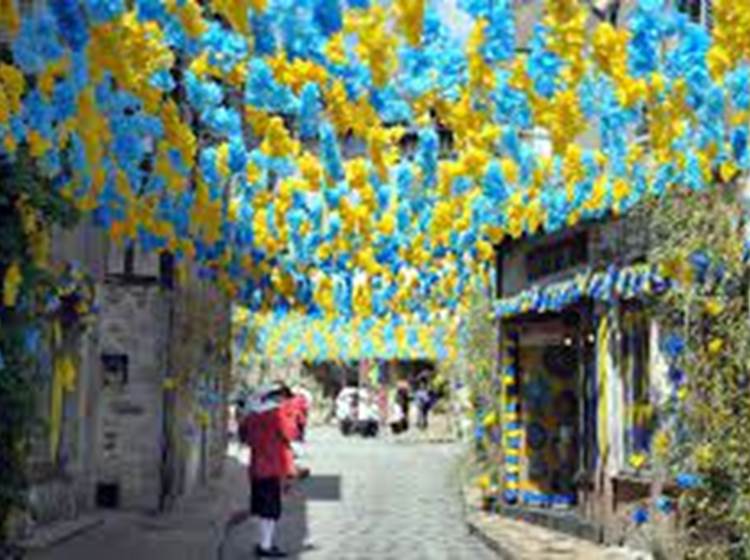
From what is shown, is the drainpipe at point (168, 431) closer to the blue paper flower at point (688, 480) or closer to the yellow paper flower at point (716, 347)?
the blue paper flower at point (688, 480)

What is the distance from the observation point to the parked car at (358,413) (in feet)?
136

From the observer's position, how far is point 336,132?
1266 centimetres

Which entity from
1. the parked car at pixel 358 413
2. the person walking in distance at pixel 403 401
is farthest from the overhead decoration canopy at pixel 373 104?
the parked car at pixel 358 413

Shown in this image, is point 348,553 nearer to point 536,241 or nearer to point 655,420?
point 655,420

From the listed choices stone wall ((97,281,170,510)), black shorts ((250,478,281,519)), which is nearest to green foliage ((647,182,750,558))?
black shorts ((250,478,281,519))

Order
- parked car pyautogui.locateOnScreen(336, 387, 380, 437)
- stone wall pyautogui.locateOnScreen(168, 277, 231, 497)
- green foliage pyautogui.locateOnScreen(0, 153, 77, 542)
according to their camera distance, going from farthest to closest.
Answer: parked car pyautogui.locateOnScreen(336, 387, 380, 437)
stone wall pyautogui.locateOnScreen(168, 277, 231, 497)
green foliage pyautogui.locateOnScreen(0, 153, 77, 542)

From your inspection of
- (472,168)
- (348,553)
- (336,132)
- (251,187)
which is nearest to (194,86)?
(336,132)

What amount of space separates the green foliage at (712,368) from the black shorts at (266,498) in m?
4.27

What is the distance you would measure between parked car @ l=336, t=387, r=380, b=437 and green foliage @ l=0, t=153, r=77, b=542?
30783mm

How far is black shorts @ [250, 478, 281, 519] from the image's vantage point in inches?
582

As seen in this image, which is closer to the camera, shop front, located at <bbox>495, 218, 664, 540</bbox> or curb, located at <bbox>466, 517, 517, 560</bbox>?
curb, located at <bbox>466, 517, 517, 560</bbox>

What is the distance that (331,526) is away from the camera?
18047mm

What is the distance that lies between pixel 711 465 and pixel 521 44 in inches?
503

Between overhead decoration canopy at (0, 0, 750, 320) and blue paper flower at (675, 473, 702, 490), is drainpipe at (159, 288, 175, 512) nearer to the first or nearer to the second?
overhead decoration canopy at (0, 0, 750, 320)
